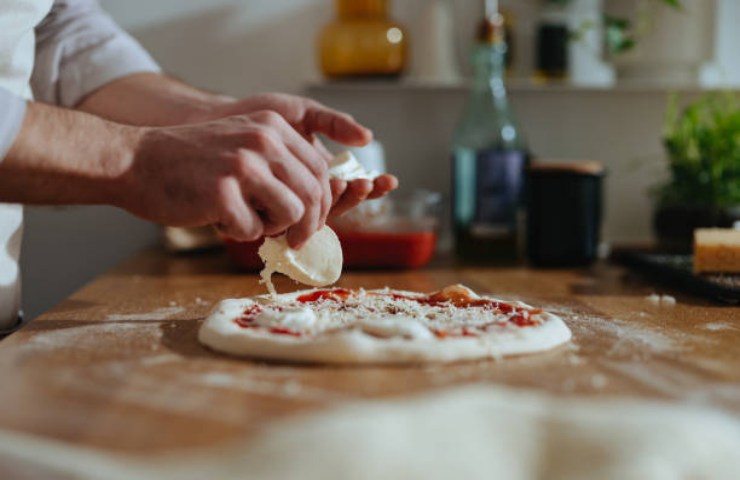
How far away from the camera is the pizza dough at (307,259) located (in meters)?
1.15

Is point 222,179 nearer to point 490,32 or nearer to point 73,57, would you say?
point 73,57

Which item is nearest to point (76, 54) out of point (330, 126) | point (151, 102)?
point (151, 102)

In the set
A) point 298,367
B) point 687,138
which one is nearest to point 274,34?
point 687,138

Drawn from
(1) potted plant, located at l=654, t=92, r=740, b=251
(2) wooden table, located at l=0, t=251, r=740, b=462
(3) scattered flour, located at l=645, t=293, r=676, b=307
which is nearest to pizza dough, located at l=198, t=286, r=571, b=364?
(2) wooden table, located at l=0, t=251, r=740, b=462

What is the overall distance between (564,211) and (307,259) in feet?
2.26

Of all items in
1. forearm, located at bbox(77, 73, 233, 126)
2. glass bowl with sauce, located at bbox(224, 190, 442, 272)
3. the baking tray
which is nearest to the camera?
the baking tray

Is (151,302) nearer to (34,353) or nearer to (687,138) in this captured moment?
(34,353)

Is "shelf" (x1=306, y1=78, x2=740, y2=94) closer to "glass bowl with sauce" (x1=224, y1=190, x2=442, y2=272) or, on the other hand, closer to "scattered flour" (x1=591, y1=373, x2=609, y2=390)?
"glass bowl with sauce" (x1=224, y1=190, x2=442, y2=272)

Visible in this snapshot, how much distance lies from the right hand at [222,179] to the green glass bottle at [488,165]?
85 centimetres

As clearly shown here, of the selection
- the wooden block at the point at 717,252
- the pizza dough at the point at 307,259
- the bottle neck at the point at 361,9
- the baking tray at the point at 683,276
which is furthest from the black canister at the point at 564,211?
the pizza dough at the point at 307,259

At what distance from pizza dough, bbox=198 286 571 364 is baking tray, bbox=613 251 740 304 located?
33 centimetres

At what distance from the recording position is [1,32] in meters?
1.18

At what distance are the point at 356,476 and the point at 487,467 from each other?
0.09m

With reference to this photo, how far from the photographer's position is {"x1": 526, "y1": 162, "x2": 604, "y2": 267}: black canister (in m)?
1.70
